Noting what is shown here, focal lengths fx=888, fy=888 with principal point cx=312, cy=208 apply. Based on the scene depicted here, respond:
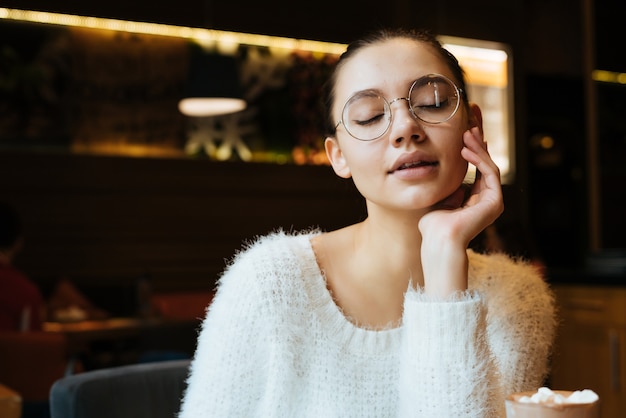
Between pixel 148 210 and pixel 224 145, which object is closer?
pixel 148 210

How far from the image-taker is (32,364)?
339 centimetres

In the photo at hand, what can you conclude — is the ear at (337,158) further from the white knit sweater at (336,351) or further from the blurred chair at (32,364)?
the blurred chair at (32,364)

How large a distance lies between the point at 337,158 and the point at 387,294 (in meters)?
0.25

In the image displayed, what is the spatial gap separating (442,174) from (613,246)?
6854 mm

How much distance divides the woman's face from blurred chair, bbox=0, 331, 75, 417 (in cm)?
228

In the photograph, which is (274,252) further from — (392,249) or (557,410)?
(557,410)

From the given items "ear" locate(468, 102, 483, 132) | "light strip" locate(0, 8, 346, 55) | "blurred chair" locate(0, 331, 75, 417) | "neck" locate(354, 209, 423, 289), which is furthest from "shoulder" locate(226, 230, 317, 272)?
"light strip" locate(0, 8, 346, 55)

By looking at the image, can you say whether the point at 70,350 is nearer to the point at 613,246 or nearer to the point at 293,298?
the point at 293,298

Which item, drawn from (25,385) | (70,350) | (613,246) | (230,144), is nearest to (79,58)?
(230,144)

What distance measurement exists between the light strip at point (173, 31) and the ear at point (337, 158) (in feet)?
15.1

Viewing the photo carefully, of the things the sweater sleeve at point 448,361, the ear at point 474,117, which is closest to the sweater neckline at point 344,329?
the sweater sleeve at point 448,361

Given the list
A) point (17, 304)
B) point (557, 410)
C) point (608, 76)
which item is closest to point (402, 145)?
point (557, 410)

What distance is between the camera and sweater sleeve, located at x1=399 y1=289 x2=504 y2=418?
1.22 metres

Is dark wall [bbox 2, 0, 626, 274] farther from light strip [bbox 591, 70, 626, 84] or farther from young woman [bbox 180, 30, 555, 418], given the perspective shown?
young woman [bbox 180, 30, 555, 418]
